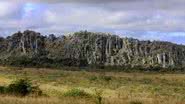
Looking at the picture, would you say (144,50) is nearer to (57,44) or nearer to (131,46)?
(131,46)

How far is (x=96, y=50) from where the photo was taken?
189 m

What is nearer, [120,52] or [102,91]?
[102,91]

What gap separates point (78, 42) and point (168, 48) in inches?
1287

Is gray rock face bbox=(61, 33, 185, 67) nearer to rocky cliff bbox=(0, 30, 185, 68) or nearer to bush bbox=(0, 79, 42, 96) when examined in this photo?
rocky cliff bbox=(0, 30, 185, 68)

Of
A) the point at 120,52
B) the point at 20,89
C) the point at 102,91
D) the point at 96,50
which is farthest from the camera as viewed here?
the point at 96,50

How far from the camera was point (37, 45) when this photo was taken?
184500mm

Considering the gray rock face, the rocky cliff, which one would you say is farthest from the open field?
the gray rock face

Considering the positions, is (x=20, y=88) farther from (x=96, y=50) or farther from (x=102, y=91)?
(x=96, y=50)

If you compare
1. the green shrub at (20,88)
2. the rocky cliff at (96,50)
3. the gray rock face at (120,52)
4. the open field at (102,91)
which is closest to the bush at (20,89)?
the green shrub at (20,88)

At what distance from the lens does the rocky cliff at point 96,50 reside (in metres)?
179

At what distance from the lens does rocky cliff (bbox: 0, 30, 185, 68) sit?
7052 inches

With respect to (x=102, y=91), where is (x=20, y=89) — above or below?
above

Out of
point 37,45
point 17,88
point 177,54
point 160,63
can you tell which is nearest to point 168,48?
point 177,54

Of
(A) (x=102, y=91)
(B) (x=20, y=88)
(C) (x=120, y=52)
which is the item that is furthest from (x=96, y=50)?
(B) (x=20, y=88)
